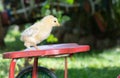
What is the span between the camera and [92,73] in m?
5.28

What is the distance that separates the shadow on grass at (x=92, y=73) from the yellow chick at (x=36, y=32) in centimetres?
164

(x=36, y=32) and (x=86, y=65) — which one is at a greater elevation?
(x=36, y=32)

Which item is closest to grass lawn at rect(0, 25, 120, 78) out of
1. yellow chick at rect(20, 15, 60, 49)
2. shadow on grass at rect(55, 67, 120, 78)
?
shadow on grass at rect(55, 67, 120, 78)

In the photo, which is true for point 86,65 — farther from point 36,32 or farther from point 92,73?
point 36,32

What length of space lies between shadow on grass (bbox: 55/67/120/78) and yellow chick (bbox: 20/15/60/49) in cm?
164

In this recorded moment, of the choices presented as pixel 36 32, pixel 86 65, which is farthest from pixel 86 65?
pixel 36 32

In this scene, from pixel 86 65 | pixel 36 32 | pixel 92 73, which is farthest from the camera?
pixel 86 65

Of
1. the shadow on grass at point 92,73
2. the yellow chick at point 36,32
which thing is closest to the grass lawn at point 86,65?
the shadow on grass at point 92,73

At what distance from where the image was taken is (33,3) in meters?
7.71

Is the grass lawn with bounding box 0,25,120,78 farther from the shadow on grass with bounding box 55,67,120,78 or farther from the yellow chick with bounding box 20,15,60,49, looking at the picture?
the yellow chick with bounding box 20,15,60,49

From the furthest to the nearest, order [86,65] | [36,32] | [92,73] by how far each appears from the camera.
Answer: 1. [86,65]
2. [92,73]
3. [36,32]

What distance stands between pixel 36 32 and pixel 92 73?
7.04ft

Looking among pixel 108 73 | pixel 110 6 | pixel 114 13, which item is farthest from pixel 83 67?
pixel 114 13

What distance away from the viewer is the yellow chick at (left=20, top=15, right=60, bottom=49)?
321cm
